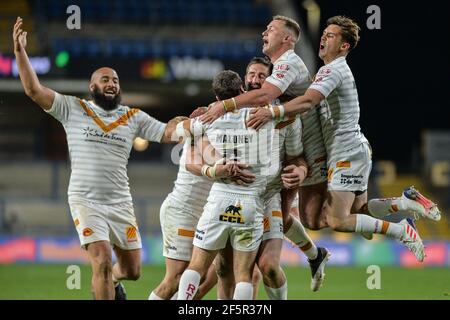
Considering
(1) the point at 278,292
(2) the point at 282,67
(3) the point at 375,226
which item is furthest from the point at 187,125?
(3) the point at 375,226

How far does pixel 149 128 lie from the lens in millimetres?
8312

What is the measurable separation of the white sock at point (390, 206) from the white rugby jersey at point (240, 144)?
1717 millimetres

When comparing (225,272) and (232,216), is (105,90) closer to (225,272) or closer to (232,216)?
(232,216)

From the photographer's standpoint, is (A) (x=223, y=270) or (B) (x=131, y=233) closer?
(A) (x=223, y=270)

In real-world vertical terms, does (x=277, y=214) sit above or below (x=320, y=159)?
below

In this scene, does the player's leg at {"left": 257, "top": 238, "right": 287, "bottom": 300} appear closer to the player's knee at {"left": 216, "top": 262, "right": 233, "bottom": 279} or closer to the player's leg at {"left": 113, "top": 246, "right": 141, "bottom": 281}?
the player's knee at {"left": 216, "top": 262, "right": 233, "bottom": 279}

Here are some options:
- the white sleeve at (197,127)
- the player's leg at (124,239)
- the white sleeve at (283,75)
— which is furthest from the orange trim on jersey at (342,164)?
the player's leg at (124,239)

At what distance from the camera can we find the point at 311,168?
27.9 ft

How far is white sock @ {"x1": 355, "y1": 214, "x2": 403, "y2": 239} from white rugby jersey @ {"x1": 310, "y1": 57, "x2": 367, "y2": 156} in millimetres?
701

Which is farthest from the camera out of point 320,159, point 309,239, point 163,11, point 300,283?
point 163,11

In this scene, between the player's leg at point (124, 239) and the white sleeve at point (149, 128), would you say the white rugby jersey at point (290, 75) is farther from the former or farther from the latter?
the player's leg at point (124, 239)

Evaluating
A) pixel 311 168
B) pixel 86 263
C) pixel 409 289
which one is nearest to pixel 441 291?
pixel 409 289

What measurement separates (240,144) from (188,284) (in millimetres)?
1273

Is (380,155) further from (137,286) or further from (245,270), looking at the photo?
(245,270)
